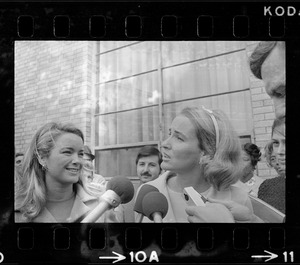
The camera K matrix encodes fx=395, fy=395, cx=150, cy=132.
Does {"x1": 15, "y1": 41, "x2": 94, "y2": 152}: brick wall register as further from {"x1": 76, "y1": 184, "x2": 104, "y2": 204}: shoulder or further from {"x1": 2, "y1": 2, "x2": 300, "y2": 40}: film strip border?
{"x1": 76, "y1": 184, "x2": 104, "y2": 204}: shoulder

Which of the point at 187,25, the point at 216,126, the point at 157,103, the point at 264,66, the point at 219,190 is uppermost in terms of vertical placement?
the point at 187,25

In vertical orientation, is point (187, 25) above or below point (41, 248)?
above

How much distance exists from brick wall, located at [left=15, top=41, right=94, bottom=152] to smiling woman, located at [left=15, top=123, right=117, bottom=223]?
75mm

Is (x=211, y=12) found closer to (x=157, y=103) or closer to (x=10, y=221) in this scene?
(x=157, y=103)

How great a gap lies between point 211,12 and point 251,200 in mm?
1366

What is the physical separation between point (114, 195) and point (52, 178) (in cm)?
47

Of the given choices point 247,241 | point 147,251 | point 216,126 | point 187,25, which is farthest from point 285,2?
point 147,251

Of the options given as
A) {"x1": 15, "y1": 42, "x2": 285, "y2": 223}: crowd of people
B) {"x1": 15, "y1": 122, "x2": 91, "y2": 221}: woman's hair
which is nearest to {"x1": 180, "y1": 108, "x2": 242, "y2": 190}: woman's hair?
{"x1": 15, "y1": 42, "x2": 285, "y2": 223}: crowd of people

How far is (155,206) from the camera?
2822 mm

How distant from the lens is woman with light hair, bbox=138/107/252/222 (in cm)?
279

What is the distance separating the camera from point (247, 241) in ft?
9.24

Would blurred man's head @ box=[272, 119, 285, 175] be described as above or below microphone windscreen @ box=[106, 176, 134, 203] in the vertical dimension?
above

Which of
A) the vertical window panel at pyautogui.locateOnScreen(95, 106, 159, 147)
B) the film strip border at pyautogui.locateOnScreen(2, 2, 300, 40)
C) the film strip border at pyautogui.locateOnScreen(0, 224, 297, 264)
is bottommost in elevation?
the film strip border at pyautogui.locateOnScreen(0, 224, 297, 264)

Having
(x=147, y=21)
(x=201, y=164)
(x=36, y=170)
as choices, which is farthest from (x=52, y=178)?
(x=147, y=21)
